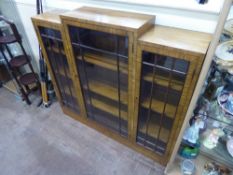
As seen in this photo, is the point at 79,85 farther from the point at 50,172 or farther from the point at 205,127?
the point at 205,127

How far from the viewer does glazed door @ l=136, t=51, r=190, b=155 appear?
0.97 meters

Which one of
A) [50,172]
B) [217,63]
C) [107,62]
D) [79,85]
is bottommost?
[50,172]

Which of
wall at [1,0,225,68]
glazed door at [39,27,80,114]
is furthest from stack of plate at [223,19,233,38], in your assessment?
glazed door at [39,27,80,114]

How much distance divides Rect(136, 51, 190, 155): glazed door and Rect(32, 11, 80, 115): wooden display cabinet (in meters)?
0.70

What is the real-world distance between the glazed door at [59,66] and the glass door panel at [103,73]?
194mm

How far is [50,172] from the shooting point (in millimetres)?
1501

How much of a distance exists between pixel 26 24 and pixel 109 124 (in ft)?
4.78

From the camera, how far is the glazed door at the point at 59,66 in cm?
138

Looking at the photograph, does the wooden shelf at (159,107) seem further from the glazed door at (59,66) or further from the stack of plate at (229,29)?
the glazed door at (59,66)

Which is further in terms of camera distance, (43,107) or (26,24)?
(43,107)

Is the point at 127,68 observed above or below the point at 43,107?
above

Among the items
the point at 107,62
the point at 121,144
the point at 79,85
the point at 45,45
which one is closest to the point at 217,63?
the point at 107,62

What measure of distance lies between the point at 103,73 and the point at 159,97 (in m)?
0.51

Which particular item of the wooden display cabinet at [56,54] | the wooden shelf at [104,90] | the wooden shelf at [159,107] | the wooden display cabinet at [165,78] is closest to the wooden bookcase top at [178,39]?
the wooden display cabinet at [165,78]
